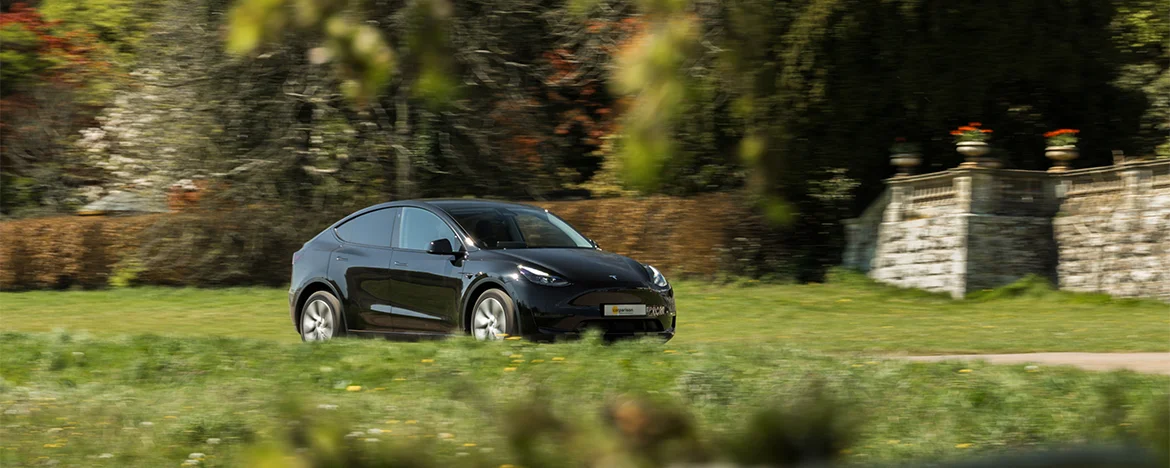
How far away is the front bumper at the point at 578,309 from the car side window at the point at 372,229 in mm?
1893

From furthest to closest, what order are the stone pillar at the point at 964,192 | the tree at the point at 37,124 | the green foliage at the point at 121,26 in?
the tree at the point at 37,124
the stone pillar at the point at 964,192
the green foliage at the point at 121,26

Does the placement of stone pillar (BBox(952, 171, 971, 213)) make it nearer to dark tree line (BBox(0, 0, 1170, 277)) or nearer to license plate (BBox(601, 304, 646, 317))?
dark tree line (BBox(0, 0, 1170, 277))

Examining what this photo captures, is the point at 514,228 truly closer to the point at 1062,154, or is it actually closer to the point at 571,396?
the point at 571,396

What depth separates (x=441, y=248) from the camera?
11.8 m

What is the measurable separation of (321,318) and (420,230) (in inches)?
54.1

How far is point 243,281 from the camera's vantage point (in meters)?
24.0

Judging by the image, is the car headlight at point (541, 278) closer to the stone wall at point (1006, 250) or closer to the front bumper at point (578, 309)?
the front bumper at point (578, 309)

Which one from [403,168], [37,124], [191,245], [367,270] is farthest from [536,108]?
[37,124]

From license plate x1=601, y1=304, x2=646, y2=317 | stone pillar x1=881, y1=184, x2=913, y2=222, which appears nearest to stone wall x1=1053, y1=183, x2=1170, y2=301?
stone pillar x1=881, y1=184, x2=913, y2=222

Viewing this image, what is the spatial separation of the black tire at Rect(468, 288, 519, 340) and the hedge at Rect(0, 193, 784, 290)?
30.7ft

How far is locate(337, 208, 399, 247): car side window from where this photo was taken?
12516 millimetres

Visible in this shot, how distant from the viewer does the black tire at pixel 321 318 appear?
12.6 m

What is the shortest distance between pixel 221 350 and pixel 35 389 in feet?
5.61

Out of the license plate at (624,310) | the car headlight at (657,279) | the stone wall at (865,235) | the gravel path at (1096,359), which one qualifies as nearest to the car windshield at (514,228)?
the car headlight at (657,279)
